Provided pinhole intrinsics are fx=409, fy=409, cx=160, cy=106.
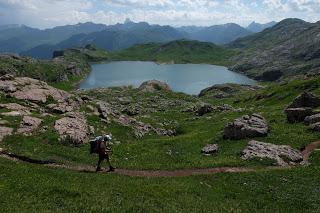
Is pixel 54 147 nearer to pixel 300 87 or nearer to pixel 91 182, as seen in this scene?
pixel 91 182

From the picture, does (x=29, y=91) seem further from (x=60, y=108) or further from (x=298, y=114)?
(x=298, y=114)

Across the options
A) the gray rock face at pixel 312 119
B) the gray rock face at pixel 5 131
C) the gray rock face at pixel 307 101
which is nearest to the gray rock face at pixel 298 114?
the gray rock face at pixel 312 119

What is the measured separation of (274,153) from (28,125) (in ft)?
101

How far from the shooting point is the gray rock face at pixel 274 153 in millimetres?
47938

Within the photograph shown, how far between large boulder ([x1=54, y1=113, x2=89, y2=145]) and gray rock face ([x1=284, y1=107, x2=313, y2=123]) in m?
32.9

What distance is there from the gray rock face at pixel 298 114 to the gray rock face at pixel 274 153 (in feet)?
51.5

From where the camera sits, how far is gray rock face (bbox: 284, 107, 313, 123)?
6569cm

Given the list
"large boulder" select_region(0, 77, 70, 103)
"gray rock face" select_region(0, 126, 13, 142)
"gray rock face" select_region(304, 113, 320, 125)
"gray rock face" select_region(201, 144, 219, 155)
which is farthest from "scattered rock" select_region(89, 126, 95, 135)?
"gray rock face" select_region(304, 113, 320, 125)

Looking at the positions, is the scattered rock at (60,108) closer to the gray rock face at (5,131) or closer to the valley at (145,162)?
the valley at (145,162)

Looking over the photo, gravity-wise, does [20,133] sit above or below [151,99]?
above

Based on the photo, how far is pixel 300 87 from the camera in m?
125

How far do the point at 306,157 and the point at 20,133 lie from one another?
114ft

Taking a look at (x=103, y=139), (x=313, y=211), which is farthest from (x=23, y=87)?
(x=313, y=211)

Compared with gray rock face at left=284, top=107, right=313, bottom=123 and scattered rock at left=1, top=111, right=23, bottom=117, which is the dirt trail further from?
gray rock face at left=284, top=107, right=313, bottom=123
